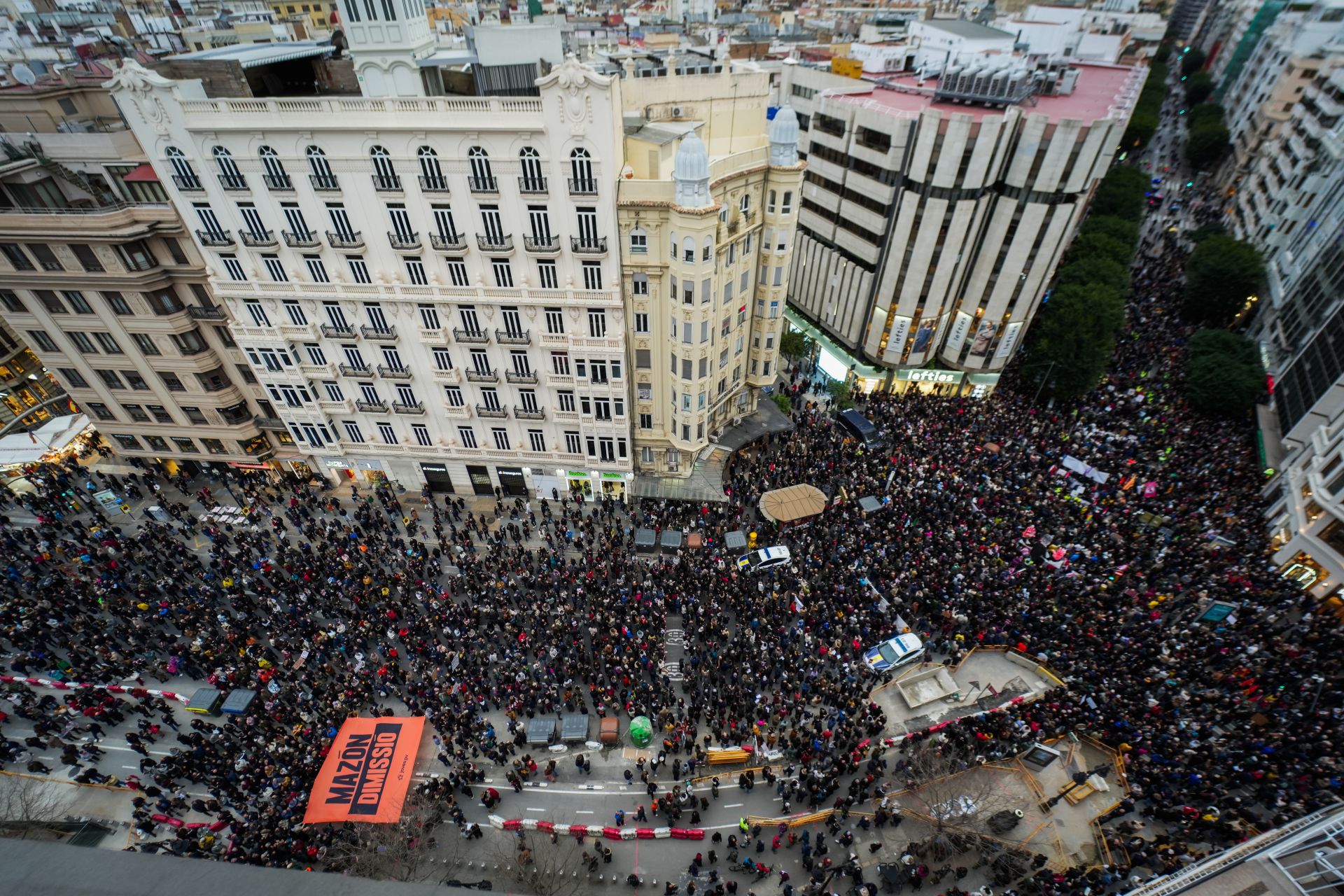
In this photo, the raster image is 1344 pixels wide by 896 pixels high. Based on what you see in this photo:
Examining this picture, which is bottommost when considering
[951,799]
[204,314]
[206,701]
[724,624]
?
[724,624]

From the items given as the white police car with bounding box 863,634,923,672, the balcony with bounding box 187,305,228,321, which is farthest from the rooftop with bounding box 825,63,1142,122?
the balcony with bounding box 187,305,228,321

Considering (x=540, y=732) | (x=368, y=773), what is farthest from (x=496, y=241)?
(x=368, y=773)

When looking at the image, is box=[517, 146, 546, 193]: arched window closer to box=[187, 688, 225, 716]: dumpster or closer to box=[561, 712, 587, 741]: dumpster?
box=[561, 712, 587, 741]: dumpster

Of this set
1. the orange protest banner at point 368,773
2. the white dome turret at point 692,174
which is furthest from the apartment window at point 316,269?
the orange protest banner at point 368,773

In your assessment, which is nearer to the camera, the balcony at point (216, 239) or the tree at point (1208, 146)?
the balcony at point (216, 239)

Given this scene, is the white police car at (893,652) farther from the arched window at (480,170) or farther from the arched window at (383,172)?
→ the arched window at (383,172)

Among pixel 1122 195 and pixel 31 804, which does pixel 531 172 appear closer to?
pixel 31 804
